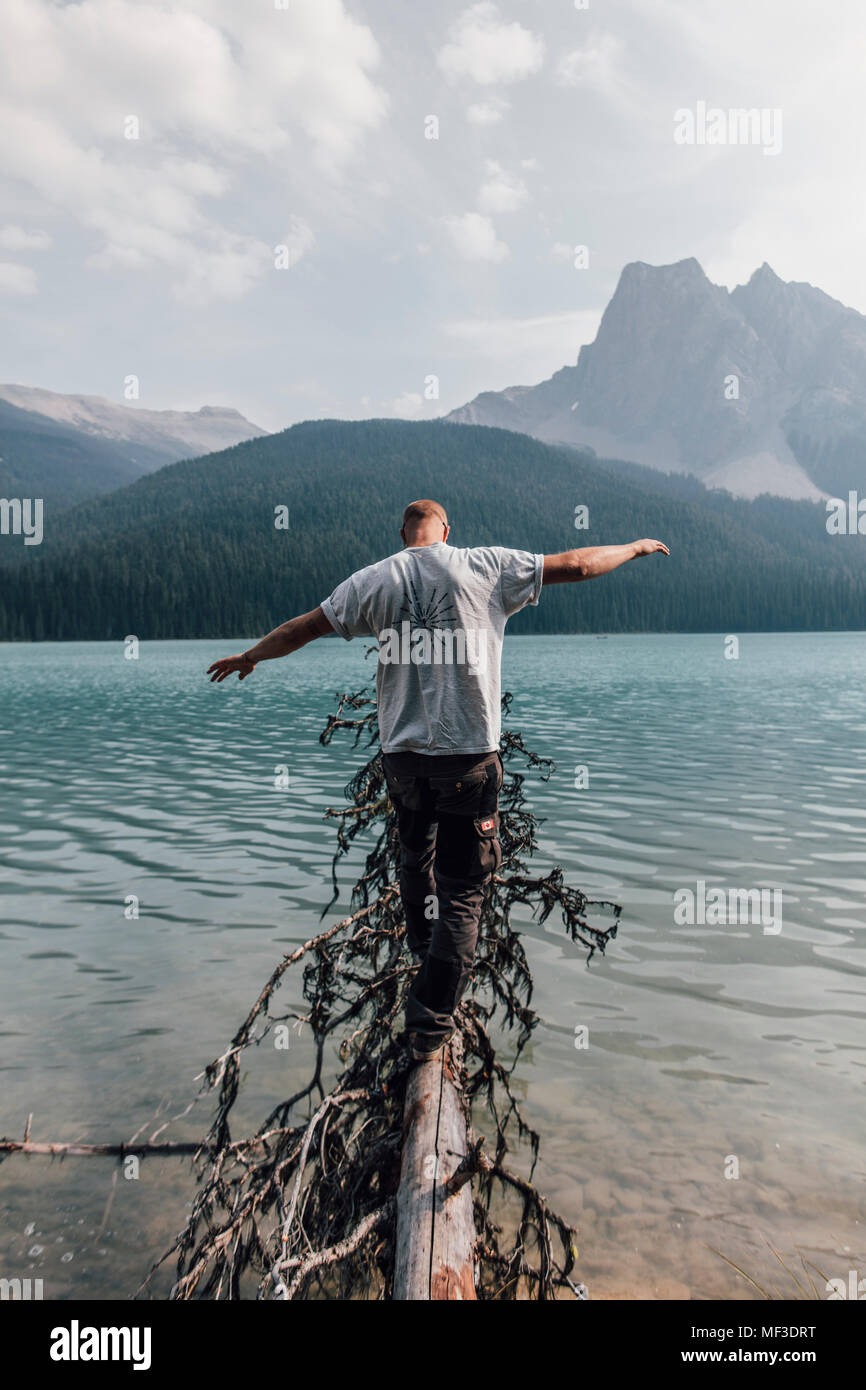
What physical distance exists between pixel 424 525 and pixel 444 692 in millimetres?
1074

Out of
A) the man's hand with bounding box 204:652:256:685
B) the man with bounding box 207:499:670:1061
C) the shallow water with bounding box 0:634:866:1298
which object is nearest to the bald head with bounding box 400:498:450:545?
the man with bounding box 207:499:670:1061

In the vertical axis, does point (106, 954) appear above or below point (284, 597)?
below

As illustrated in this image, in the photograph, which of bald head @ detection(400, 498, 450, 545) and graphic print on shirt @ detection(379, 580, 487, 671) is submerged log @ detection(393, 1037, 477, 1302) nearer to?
graphic print on shirt @ detection(379, 580, 487, 671)

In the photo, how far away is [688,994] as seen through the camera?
25.7 feet

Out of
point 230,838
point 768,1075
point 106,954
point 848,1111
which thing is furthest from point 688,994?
point 230,838

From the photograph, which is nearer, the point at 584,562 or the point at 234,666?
the point at 584,562

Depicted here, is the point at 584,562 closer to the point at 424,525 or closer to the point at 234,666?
the point at 424,525

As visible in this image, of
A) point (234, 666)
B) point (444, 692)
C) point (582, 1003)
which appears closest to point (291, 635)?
point (234, 666)

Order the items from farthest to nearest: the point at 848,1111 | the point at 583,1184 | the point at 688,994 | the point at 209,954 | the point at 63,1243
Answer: the point at 209,954 → the point at 688,994 → the point at 848,1111 → the point at 583,1184 → the point at 63,1243

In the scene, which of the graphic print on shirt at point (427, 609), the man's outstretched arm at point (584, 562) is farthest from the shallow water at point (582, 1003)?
the man's outstretched arm at point (584, 562)

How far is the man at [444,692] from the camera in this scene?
14.2 ft

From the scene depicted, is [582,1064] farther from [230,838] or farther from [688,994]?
[230,838]

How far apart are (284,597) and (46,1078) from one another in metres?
151

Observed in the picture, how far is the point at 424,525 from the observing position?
187 inches
